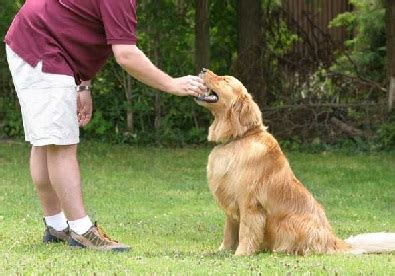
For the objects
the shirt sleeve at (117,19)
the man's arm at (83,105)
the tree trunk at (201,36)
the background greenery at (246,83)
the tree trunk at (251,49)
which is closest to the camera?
the shirt sleeve at (117,19)

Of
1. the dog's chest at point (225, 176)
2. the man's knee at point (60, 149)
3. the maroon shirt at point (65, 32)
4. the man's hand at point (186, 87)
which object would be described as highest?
the maroon shirt at point (65, 32)

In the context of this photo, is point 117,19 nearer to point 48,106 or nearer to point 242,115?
point 48,106

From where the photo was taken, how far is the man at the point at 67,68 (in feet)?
20.6

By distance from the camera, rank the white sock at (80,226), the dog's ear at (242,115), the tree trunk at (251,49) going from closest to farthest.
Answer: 1. the white sock at (80,226)
2. the dog's ear at (242,115)
3. the tree trunk at (251,49)

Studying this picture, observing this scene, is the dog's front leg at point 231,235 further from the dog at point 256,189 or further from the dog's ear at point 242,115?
the dog's ear at point 242,115

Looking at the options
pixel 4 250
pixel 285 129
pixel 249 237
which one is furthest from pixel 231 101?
pixel 285 129

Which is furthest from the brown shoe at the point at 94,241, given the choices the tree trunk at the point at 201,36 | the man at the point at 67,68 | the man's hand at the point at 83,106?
the tree trunk at the point at 201,36

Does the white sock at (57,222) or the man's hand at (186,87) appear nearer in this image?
the man's hand at (186,87)

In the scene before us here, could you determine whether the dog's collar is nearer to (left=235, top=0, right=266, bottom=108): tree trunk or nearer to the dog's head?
the dog's head

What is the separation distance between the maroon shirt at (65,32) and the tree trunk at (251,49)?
410 inches

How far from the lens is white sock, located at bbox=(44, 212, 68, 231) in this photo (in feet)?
22.7

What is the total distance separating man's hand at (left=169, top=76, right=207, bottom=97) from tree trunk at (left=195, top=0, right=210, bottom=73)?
1039cm

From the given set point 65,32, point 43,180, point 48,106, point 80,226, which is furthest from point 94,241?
point 65,32

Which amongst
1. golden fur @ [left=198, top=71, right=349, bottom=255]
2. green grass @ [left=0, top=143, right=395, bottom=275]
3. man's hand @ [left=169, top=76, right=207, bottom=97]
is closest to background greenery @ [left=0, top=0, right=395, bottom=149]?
→ green grass @ [left=0, top=143, right=395, bottom=275]
